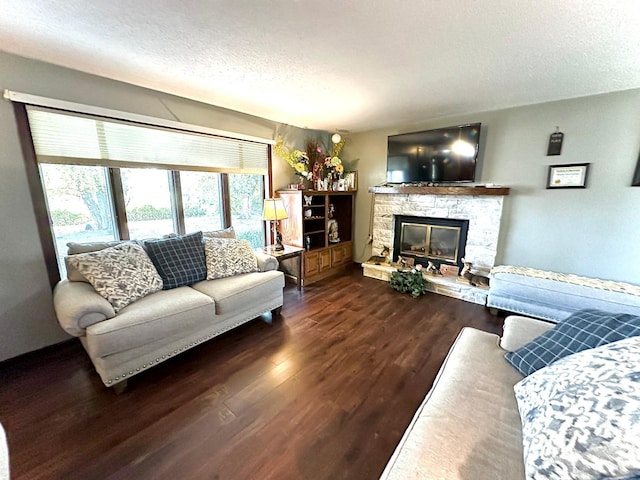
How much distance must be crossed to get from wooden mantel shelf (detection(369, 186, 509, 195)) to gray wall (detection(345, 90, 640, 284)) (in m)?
0.22

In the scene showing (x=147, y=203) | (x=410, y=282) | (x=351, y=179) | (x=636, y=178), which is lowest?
(x=410, y=282)

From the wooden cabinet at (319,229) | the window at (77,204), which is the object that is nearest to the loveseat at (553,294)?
the wooden cabinet at (319,229)

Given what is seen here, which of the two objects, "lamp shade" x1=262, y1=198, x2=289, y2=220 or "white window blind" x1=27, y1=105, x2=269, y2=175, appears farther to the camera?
"lamp shade" x1=262, y1=198, x2=289, y2=220

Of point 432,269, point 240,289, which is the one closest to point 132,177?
point 240,289

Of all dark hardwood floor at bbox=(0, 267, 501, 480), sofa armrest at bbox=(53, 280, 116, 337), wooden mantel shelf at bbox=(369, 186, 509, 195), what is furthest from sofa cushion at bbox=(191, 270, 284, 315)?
wooden mantel shelf at bbox=(369, 186, 509, 195)

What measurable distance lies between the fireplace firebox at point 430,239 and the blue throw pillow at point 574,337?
233 cm

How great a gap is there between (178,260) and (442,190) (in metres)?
3.17

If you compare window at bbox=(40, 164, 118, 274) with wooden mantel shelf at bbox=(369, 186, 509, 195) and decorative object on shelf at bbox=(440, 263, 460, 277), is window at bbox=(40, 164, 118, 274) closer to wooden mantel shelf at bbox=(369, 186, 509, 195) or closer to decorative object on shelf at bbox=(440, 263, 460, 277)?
wooden mantel shelf at bbox=(369, 186, 509, 195)

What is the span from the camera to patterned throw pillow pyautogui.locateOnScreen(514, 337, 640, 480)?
1.98 ft

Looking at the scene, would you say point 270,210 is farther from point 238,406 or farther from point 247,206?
point 238,406

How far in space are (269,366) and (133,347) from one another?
0.92 metres

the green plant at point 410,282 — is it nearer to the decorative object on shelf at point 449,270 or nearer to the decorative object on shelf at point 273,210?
the decorative object on shelf at point 449,270

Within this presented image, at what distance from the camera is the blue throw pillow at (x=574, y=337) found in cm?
104

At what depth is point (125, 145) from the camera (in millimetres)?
2383
